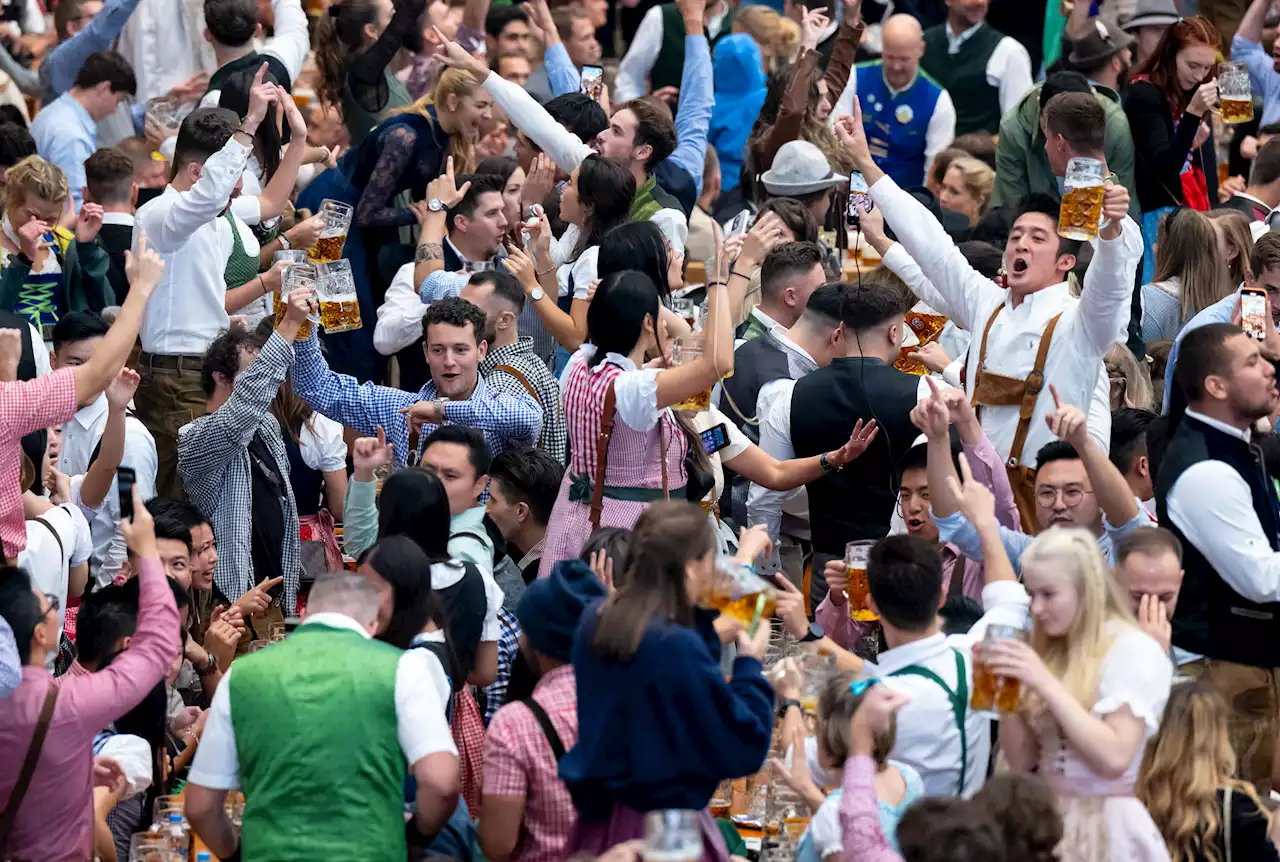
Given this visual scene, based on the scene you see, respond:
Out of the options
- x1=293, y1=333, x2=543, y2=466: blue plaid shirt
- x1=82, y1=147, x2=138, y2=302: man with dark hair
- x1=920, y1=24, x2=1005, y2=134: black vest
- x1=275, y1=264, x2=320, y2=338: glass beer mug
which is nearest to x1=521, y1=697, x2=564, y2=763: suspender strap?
x1=293, y1=333, x2=543, y2=466: blue plaid shirt

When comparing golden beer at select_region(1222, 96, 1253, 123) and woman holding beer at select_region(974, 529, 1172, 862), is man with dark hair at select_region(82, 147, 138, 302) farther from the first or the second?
woman holding beer at select_region(974, 529, 1172, 862)

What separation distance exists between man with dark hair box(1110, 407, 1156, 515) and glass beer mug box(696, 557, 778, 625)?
7.60 feet

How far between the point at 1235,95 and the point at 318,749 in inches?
219

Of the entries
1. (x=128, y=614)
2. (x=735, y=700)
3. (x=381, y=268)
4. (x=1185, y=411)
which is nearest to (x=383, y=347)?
(x=381, y=268)

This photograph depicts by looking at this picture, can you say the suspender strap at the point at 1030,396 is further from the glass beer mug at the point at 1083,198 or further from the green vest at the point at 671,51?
the green vest at the point at 671,51

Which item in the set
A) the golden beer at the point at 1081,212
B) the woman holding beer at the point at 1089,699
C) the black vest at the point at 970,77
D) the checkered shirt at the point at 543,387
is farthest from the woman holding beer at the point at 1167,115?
the woman holding beer at the point at 1089,699

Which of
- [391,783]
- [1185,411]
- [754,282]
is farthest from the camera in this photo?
[754,282]

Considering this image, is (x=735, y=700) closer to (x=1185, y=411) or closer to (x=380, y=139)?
(x=1185, y=411)

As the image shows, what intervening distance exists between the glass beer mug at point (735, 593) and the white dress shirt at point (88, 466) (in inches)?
113

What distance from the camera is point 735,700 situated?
152 inches

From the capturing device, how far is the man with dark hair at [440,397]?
6176mm

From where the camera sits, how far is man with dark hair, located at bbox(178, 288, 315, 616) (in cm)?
630

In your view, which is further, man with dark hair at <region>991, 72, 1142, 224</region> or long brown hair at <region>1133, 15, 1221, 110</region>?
long brown hair at <region>1133, 15, 1221, 110</region>

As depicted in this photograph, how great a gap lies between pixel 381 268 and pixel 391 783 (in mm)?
4210
